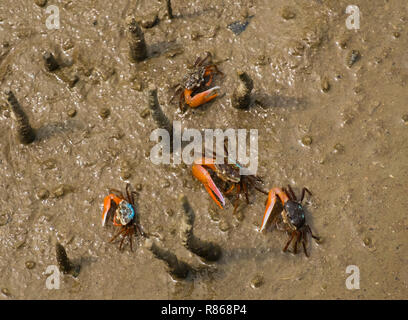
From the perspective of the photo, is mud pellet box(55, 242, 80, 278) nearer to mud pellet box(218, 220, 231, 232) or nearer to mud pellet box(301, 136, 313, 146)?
mud pellet box(218, 220, 231, 232)

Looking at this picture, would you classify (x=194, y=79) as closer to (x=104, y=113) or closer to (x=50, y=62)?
(x=104, y=113)

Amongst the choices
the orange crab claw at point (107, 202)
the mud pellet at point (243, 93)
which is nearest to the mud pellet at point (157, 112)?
the mud pellet at point (243, 93)

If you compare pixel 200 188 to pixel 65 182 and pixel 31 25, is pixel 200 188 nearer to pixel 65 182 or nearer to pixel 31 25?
pixel 65 182

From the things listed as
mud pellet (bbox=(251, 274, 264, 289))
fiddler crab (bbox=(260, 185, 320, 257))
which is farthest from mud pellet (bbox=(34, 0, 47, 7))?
mud pellet (bbox=(251, 274, 264, 289))

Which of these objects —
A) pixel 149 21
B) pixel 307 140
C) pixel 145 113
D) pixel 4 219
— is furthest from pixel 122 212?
pixel 149 21

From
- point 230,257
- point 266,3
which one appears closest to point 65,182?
point 230,257
